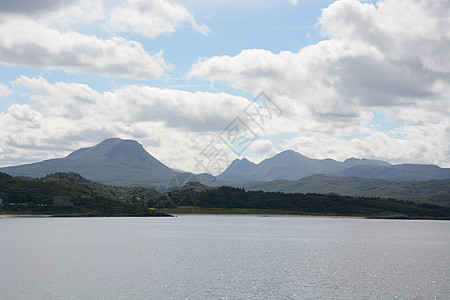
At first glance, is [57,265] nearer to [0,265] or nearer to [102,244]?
[0,265]

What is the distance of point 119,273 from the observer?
68.6 metres

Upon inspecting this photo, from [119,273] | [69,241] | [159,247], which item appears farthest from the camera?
[69,241]

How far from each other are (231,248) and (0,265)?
174 ft

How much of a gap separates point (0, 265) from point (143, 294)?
34349mm

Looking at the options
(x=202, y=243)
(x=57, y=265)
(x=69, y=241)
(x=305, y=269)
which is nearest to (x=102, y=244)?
(x=69, y=241)

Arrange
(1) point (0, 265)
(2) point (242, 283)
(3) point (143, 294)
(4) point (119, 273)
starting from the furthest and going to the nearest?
(1) point (0, 265) < (4) point (119, 273) < (2) point (242, 283) < (3) point (143, 294)

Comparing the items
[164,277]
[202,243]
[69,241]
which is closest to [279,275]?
[164,277]

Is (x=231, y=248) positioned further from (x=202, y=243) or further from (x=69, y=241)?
(x=69, y=241)

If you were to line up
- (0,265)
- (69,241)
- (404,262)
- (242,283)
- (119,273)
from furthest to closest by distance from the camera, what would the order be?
1. (69,241)
2. (404,262)
3. (0,265)
4. (119,273)
5. (242,283)

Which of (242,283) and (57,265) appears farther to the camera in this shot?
(57,265)

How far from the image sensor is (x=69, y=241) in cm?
12069

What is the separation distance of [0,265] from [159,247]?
4209 centimetres

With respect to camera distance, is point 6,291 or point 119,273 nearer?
point 6,291

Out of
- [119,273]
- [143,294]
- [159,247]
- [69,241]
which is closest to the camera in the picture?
[143,294]
